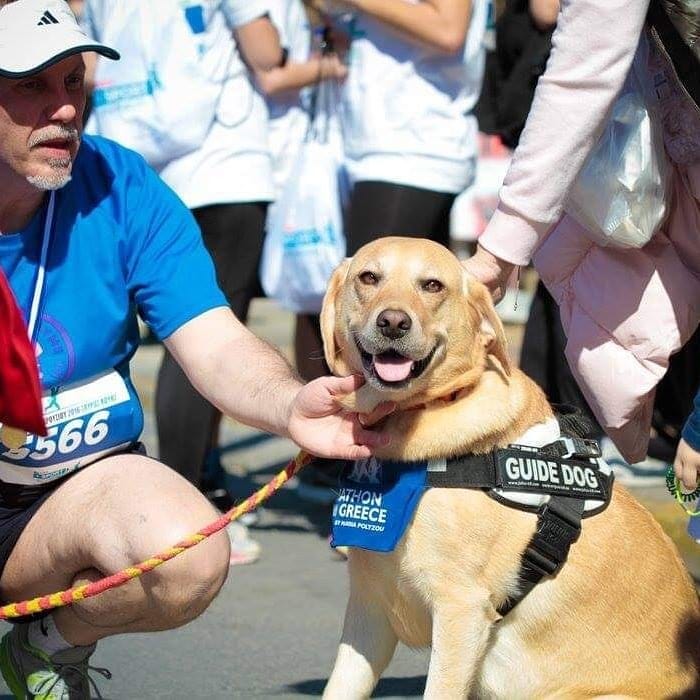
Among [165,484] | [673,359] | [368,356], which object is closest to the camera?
[368,356]

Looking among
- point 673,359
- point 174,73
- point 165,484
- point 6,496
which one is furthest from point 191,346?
point 174,73

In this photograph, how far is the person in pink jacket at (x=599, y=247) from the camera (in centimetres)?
288

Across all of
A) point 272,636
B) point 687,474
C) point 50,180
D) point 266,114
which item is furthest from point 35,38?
point 266,114

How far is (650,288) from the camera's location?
326 centimetres

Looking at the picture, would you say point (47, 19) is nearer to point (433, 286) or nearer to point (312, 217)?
point (433, 286)

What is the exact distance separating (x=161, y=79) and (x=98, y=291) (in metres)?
2.05

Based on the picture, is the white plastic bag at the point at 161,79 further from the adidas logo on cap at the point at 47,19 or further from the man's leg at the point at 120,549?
the man's leg at the point at 120,549

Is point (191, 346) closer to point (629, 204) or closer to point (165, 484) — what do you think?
point (165, 484)

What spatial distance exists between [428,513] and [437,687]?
0.37 meters

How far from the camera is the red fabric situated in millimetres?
2887

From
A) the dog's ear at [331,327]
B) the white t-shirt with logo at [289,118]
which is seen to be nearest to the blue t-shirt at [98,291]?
the dog's ear at [331,327]

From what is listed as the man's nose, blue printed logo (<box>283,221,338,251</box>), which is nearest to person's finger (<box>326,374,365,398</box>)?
the man's nose

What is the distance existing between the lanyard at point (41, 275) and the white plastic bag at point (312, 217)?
2216mm

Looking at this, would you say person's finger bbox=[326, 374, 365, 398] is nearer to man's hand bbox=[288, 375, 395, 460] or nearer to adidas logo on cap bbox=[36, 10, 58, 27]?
man's hand bbox=[288, 375, 395, 460]
